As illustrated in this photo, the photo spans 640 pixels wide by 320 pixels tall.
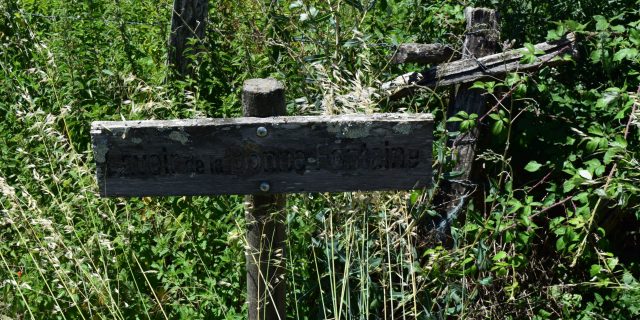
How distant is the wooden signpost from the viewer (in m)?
3.06

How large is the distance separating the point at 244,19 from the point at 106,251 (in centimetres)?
203

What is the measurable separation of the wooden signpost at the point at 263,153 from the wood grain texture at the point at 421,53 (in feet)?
3.88

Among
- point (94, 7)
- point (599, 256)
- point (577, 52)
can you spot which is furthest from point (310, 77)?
point (94, 7)

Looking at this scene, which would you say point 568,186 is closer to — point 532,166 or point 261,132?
point 532,166

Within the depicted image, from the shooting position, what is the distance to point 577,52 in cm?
422

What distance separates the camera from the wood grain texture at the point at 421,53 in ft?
13.9

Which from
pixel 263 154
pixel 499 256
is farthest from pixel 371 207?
pixel 499 256

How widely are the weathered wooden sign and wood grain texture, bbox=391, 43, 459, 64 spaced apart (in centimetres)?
118

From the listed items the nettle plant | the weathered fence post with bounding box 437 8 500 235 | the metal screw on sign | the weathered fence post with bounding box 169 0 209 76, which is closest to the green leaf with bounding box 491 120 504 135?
the nettle plant

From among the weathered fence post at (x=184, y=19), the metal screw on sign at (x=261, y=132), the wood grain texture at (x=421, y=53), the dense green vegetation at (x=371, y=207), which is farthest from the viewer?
the weathered fence post at (x=184, y=19)

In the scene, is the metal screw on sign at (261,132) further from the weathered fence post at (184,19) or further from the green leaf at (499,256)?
the weathered fence post at (184,19)

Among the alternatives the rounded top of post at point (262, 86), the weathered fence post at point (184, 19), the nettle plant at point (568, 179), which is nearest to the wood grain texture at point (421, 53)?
the nettle plant at point (568, 179)

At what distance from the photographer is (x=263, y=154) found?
3109 millimetres

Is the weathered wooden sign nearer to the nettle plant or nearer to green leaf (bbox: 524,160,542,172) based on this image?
the nettle plant
